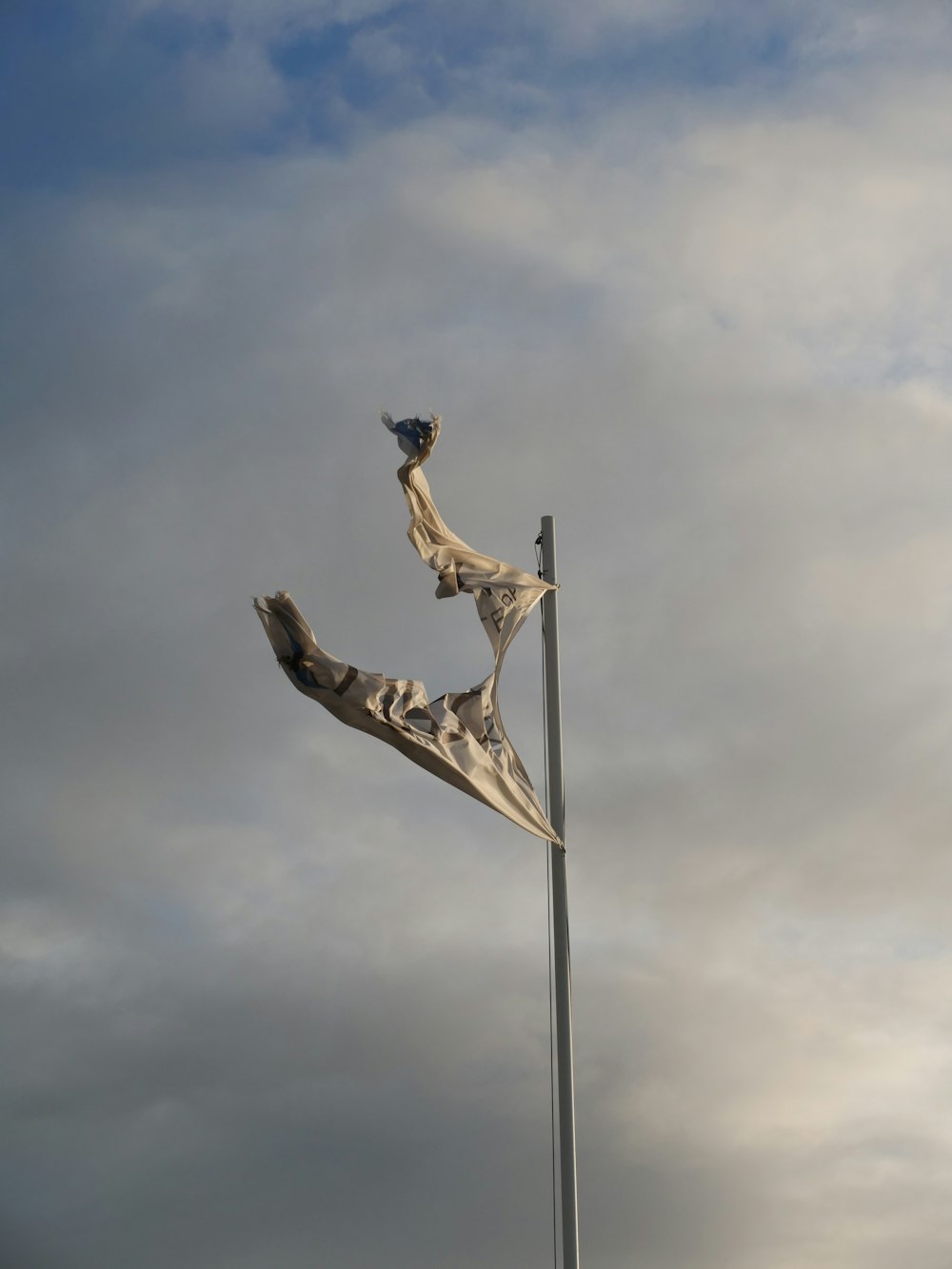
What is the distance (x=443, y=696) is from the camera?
26.1 m

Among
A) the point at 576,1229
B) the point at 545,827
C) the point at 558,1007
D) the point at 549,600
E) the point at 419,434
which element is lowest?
the point at 576,1229

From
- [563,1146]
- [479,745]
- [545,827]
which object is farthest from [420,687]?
[563,1146]

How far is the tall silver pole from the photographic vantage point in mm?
23828

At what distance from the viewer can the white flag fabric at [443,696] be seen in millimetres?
24062

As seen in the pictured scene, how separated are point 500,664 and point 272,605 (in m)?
4.92

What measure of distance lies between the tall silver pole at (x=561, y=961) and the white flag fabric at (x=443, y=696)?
384 mm

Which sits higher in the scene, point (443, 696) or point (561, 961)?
point (443, 696)

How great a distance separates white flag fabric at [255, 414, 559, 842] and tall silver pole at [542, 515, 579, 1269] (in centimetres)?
38

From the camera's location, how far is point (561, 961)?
25.1 metres

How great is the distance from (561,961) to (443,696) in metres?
4.60

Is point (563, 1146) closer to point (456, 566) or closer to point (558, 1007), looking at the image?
point (558, 1007)

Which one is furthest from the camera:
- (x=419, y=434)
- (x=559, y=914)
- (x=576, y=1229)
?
(x=419, y=434)

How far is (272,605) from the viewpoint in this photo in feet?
78.3

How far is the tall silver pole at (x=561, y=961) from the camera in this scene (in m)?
23.8
